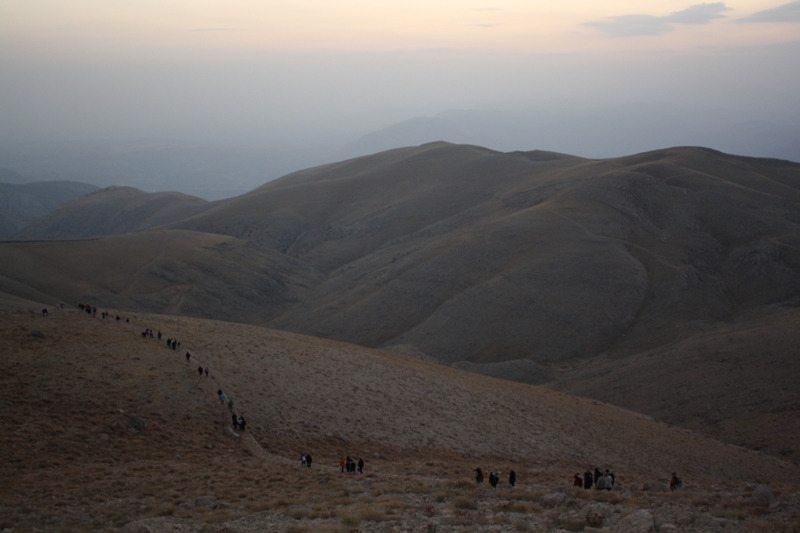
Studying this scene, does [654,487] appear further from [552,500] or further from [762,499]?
[552,500]

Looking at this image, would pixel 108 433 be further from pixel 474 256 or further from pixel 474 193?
pixel 474 193

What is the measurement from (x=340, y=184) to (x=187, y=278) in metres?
55.4

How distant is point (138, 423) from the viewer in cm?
2295

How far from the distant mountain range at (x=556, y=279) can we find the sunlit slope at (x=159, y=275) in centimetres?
29

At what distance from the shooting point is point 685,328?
2149 inches

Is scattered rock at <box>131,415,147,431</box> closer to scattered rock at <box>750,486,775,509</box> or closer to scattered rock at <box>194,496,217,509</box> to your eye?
scattered rock at <box>194,496,217,509</box>

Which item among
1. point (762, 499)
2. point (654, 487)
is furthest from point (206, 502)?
point (762, 499)

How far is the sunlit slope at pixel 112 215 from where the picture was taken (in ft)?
489

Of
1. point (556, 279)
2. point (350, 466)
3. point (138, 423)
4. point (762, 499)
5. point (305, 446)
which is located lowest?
point (305, 446)

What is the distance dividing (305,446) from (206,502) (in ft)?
26.6

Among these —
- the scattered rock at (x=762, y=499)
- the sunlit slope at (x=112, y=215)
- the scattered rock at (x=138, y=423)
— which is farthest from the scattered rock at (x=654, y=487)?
the sunlit slope at (x=112, y=215)

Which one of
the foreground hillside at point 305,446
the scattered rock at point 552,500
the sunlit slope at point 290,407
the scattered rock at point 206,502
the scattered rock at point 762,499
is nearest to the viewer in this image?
the foreground hillside at point 305,446

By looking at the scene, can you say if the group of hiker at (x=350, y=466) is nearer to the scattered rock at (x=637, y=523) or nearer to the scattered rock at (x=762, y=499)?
the scattered rock at (x=637, y=523)

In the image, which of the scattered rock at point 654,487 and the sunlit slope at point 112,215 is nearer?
the scattered rock at point 654,487
